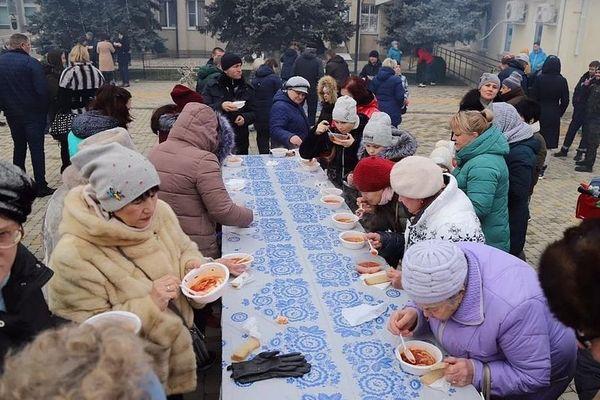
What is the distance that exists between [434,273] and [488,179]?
1.91 m

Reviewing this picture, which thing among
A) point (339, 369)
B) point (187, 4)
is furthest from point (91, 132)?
point (187, 4)

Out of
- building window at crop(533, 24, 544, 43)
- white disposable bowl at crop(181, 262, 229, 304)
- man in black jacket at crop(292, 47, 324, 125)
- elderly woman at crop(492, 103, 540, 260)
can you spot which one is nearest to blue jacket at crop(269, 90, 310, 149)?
elderly woman at crop(492, 103, 540, 260)

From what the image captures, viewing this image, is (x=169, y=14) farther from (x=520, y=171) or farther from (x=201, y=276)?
(x=201, y=276)

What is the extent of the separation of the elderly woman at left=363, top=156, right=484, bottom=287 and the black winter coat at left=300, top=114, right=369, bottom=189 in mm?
2310

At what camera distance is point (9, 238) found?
218 centimetres

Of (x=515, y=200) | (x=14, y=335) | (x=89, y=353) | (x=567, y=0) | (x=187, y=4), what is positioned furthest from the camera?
(x=187, y=4)

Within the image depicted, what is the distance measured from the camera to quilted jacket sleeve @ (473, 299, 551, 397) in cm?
239

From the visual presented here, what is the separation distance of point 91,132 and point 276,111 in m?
2.85

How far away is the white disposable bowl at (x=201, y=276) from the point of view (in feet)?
9.30

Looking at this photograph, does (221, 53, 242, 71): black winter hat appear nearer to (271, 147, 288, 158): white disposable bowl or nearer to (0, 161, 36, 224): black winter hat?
(271, 147, 288, 158): white disposable bowl

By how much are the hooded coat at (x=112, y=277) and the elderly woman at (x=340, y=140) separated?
3.03 m

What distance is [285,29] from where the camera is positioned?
67.9ft

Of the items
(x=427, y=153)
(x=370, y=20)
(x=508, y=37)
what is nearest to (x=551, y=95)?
(x=427, y=153)

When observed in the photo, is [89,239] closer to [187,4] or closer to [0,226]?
[0,226]
